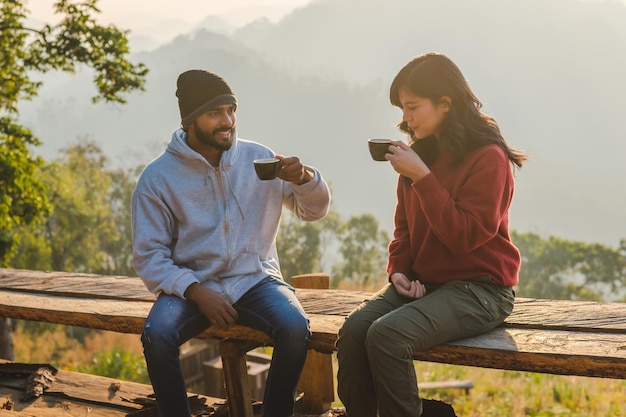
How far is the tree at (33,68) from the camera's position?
→ 440 inches

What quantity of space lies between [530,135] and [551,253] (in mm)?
122147

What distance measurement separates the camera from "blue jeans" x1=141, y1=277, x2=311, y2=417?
3.23 meters

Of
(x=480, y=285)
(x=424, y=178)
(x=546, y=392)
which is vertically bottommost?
(x=546, y=392)

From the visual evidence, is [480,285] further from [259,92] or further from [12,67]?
[259,92]

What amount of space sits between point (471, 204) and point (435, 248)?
1.01 ft

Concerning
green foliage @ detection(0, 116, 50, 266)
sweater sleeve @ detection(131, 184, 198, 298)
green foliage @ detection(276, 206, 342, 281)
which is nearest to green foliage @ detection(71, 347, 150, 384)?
green foliage @ detection(0, 116, 50, 266)

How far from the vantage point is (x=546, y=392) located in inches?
375

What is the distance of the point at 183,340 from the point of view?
3363mm

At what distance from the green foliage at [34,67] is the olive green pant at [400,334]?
889cm

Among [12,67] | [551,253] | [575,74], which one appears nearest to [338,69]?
[575,74]

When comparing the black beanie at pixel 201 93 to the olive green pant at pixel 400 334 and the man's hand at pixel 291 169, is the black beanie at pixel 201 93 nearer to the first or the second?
the man's hand at pixel 291 169

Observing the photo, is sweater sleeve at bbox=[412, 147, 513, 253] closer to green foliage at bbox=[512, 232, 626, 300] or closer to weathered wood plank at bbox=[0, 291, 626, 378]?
weathered wood plank at bbox=[0, 291, 626, 378]

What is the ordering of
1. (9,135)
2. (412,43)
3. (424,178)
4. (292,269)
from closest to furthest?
(424,178)
(9,135)
(292,269)
(412,43)

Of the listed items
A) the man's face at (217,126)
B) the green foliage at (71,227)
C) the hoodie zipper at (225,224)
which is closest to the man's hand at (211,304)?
the hoodie zipper at (225,224)
